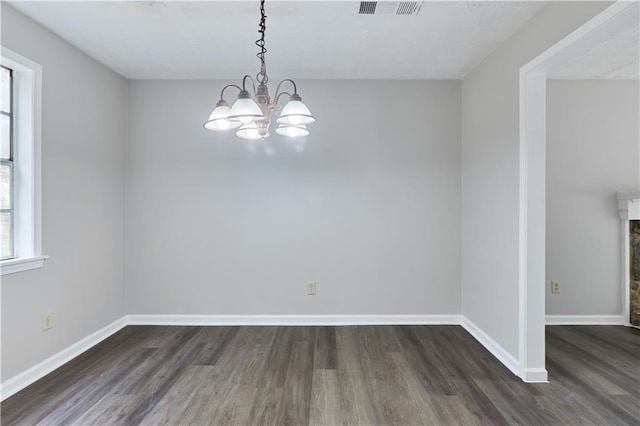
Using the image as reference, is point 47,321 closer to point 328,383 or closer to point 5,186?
point 5,186

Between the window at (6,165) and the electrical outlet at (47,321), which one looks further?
the electrical outlet at (47,321)

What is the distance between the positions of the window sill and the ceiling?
71.2 inches

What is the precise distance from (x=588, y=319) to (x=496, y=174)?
2224 millimetres

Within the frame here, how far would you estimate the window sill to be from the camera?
7.70 feet

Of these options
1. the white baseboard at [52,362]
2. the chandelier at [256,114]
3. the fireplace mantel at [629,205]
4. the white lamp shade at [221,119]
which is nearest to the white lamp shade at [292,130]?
the chandelier at [256,114]

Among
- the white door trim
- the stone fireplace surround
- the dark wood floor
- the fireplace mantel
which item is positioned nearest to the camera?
the dark wood floor

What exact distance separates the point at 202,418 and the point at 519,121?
312cm

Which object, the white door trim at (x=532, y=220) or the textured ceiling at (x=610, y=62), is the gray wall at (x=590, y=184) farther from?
the white door trim at (x=532, y=220)

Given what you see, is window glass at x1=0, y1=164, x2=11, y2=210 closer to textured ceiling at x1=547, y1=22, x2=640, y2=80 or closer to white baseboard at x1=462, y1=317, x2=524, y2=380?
white baseboard at x1=462, y1=317, x2=524, y2=380

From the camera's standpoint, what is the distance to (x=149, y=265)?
3.87m

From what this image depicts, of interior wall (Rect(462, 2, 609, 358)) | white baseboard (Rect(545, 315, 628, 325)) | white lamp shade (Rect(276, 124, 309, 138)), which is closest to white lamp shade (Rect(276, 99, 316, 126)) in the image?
white lamp shade (Rect(276, 124, 309, 138))

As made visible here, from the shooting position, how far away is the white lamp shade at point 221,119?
173 cm

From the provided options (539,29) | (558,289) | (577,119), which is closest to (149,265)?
(539,29)

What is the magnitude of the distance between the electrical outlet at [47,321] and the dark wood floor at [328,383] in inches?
14.6
